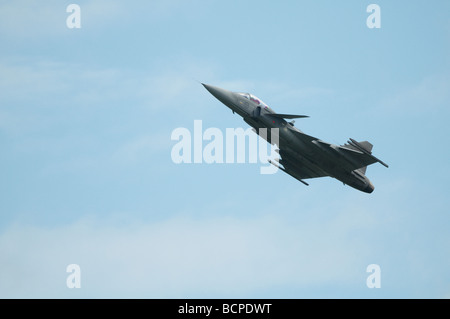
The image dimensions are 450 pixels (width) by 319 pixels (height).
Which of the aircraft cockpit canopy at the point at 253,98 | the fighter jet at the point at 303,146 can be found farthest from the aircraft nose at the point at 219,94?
the aircraft cockpit canopy at the point at 253,98

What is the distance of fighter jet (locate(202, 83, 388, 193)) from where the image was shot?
4766cm

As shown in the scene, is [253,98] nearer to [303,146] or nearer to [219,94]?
[219,94]

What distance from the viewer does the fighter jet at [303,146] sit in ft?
156

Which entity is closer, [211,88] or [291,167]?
[211,88]

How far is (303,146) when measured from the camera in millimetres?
48562

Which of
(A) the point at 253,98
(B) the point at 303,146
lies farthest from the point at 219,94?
(B) the point at 303,146

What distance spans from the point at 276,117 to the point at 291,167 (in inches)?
224

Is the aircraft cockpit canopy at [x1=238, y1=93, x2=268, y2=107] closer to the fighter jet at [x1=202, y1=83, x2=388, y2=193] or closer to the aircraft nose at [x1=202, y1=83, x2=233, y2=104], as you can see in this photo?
the fighter jet at [x1=202, y1=83, x2=388, y2=193]
